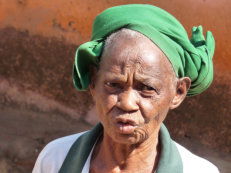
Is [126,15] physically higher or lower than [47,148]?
higher

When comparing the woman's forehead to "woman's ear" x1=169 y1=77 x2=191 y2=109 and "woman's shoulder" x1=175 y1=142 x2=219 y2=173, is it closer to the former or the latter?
"woman's ear" x1=169 y1=77 x2=191 y2=109

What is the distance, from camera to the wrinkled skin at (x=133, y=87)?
7.87ft

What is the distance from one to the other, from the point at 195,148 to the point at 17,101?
2014 millimetres

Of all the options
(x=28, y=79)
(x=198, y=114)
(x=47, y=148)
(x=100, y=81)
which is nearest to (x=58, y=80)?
(x=28, y=79)

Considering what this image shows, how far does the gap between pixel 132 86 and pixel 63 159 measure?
66 cm

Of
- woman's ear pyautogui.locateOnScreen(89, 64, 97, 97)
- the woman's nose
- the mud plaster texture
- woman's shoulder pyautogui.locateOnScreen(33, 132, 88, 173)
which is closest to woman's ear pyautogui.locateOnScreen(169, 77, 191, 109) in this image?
the woman's nose

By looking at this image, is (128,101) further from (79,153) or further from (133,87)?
(79,153)

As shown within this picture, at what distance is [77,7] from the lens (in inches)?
191

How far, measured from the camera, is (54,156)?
111 inches

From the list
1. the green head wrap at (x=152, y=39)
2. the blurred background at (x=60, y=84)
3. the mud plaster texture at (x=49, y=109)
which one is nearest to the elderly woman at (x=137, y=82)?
the green head wrap at (x=152, y=39)

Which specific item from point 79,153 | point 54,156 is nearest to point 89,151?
point 79,153

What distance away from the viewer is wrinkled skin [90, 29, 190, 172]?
94.4 inches

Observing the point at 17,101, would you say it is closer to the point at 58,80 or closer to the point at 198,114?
the point at 58,80

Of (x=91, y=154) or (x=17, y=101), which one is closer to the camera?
(x=91, y=154)
